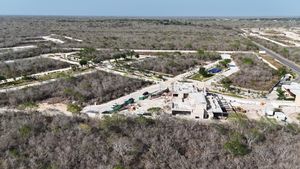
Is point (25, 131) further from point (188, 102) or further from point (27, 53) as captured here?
point (27, 53)

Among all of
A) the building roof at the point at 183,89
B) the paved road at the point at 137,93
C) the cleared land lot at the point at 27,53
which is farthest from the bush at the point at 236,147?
the cleared land lot at the point at 27,53

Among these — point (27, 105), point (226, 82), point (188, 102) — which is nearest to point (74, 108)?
point (27, 105)

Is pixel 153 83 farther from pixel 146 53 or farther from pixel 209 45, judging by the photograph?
pixel 209 45

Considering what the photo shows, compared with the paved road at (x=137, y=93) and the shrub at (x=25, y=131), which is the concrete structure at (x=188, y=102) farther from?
the shrub at (x=25, y=131)

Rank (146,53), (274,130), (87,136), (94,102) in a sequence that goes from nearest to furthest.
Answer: (87,136)
(274,130)
(94,102)
(146,53)

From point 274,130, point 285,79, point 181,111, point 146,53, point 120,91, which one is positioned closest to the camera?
point 274,130

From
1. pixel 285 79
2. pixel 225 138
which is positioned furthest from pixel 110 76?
pixel 285 79

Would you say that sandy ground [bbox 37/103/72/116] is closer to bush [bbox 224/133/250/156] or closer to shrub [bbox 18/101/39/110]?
shrub [bbox 18/101/39/110]

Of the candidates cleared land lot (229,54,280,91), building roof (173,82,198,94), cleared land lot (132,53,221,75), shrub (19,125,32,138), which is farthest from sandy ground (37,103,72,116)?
cleared land lot (229,54,280,91)
